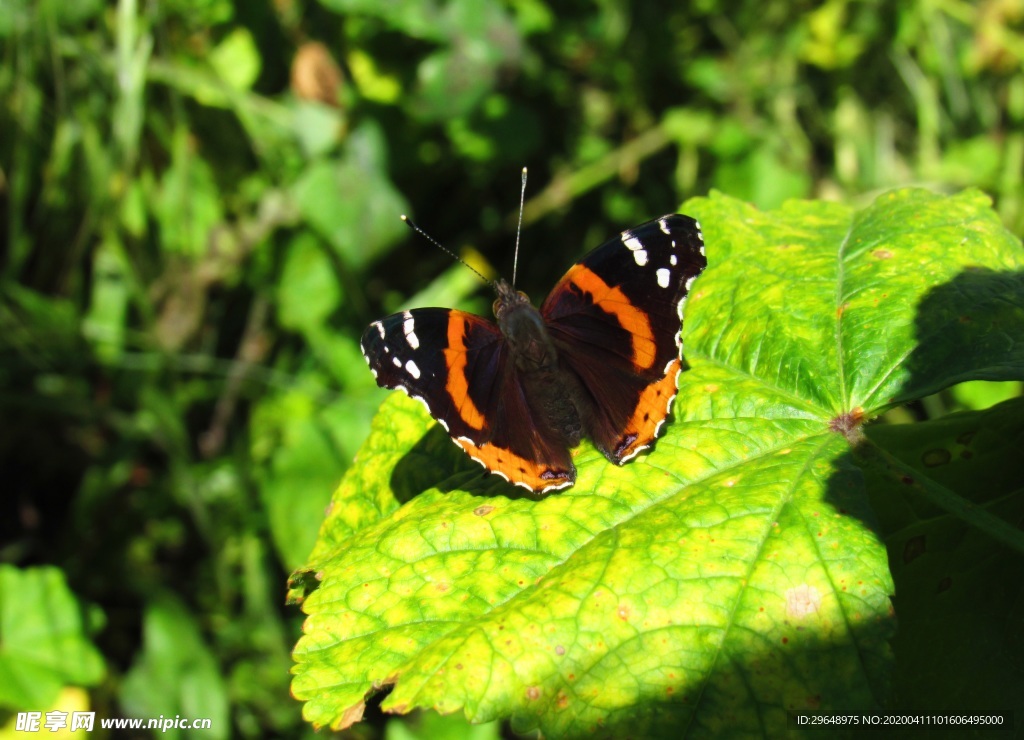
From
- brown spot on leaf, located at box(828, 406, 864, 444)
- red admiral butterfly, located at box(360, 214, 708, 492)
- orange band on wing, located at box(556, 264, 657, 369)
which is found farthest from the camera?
orange band on wing, located at box(556, 264, 657, 369)

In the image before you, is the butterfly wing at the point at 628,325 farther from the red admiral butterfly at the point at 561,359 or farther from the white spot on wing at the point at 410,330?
the white spot on wing at the point at 410,330

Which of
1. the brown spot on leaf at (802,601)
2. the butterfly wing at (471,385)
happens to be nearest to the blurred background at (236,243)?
the butterfly wing at (471,385)

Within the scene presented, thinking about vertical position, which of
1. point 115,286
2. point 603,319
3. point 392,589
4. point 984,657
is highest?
point 115,286

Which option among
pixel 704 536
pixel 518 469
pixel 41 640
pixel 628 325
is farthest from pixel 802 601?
pixel 41 640

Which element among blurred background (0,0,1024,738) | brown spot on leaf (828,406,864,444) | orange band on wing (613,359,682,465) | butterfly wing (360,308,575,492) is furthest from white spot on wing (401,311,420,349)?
blurred background (0,0,1024,738)

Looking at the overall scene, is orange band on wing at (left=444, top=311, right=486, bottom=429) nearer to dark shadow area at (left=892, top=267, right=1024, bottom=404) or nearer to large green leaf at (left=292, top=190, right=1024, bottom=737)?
large green leaf at (left=292, top=190, right=1024, bottom=737)

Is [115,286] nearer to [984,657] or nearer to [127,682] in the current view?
[127,682]

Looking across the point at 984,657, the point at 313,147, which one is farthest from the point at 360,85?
the point at 984,657
